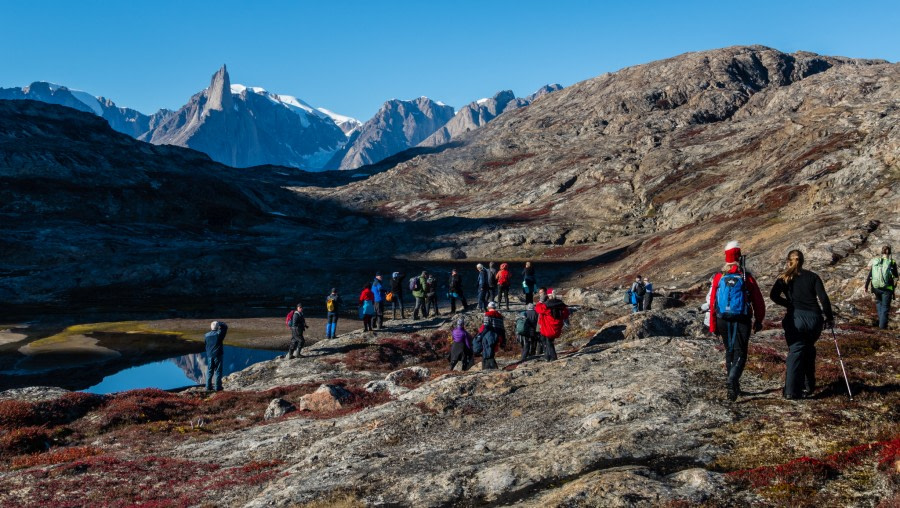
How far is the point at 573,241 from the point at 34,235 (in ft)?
334

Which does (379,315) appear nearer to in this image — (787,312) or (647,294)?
(647,294)

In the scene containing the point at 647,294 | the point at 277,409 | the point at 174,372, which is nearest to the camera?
the point at 277,409

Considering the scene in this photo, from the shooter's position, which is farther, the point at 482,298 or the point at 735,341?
the point at 482,298

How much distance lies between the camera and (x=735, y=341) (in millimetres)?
12734

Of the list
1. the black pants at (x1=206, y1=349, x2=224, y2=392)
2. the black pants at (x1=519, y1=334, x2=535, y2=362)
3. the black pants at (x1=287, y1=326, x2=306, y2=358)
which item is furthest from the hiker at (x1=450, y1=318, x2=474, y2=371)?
the black pants at (x1=287, y1=326, x2=306, y2=358)

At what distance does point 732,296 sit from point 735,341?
0.94 m

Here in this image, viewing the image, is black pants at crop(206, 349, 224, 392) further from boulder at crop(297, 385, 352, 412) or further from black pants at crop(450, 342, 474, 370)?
black pants at crop(450, 342, 474, 370)

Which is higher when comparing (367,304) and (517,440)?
(367,304)

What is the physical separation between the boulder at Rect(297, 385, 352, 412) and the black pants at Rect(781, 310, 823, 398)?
46.1 feet

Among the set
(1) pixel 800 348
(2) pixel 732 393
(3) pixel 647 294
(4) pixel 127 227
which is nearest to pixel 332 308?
(3) pixel 647 294

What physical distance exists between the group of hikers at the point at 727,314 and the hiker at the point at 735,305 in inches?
0.7

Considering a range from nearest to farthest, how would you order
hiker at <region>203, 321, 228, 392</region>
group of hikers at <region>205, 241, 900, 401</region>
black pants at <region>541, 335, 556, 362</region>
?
group of hikers at <region>205, 241, 900, 401</region>
black pants at <region>541, 335, 556, 362</region>
hiker at <region>203, 321, 228, 392</region>

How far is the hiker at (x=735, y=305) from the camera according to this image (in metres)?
12.6

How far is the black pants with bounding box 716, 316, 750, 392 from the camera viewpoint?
41.5ft
